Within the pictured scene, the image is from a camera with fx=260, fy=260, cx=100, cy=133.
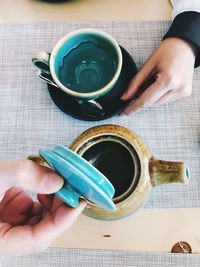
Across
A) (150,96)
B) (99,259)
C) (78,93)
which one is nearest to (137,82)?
(150,96)

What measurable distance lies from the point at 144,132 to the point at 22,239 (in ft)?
1.05

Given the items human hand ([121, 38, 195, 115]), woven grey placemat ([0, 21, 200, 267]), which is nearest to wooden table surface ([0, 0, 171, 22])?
woven grey placemat ([0, 21, 200, 267])

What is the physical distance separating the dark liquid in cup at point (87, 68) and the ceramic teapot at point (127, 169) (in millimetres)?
116

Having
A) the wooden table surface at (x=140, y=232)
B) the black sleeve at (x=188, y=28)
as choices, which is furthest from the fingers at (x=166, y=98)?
the wooden table surface at (x=140, y=232)

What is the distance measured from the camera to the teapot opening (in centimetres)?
43

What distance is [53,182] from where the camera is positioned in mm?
384

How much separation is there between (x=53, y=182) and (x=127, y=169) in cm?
15

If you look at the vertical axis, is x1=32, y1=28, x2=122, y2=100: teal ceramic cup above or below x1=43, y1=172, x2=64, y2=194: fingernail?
above

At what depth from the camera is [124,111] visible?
0.54 meters

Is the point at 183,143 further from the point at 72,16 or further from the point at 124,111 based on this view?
the point at 72,16

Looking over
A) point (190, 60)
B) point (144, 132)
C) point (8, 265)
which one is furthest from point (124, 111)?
point (8, 265)

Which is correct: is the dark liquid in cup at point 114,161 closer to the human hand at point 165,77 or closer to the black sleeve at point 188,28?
the human hand at point 165,77

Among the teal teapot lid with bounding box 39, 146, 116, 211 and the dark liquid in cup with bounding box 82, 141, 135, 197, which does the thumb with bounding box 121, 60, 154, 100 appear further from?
the teal teapot lid with bounding box 39, 146, 116, 211

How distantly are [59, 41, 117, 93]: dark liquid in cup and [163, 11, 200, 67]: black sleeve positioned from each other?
0.51ft
